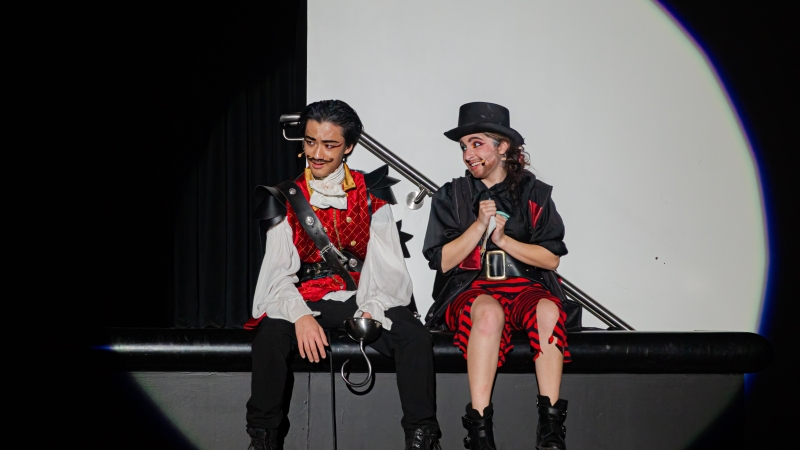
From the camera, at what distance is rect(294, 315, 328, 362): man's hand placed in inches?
86.2

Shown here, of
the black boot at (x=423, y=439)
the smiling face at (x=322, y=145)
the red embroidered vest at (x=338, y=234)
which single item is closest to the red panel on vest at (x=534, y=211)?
the red embroidered vest at (x=338, y=234)

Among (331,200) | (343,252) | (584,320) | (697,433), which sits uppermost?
(331,200)

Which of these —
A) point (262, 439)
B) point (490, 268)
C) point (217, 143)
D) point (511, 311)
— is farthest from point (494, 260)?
point (217, 143)

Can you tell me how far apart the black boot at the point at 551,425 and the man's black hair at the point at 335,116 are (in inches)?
43.7

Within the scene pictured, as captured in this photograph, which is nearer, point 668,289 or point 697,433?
point 697,433

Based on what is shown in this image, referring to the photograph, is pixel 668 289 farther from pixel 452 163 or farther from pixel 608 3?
pixel 608 3

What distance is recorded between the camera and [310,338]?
Result: 2.19m

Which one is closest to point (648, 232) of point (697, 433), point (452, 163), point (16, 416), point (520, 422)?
point (452, 163)

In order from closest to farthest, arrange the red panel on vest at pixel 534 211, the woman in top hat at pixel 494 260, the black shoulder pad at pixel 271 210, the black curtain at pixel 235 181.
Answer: the woman in top hat at pixel 494 260
the black shoulder pad at pixel 271 210
the red panel on vest at pixel 534 211
the black curtain at pixel 235 181

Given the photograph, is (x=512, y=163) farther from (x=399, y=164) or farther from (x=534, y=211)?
(x=399, y=164)

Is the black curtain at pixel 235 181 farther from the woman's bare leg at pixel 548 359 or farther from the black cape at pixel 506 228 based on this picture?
the woman's bare leg at pixel 548 359

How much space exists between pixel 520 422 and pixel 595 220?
149 cm

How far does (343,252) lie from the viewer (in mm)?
2553

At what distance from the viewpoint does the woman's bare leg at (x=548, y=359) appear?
215 cm
